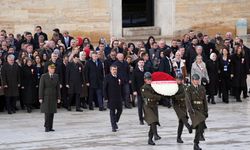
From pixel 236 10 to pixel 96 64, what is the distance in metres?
11.1

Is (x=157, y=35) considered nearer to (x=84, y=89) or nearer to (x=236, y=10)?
(x=236, y=10)

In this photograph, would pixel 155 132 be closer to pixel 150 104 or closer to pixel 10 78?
pixel 150 104

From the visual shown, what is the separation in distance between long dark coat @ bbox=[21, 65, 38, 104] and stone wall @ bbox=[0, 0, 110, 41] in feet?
25.4

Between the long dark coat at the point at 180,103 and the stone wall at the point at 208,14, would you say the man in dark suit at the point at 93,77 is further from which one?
the stone wall at the point at 208,14

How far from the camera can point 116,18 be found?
29.2 m

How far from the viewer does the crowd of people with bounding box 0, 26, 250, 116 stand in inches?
798

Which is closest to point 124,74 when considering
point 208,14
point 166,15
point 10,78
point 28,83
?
point 28,83

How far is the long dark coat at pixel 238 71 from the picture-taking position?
22.0 meters

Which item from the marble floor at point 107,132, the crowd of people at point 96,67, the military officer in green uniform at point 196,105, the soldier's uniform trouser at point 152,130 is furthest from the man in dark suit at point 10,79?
the military officer in green uniform at point 196,105

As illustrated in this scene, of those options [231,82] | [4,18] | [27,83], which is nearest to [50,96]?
[27,83]

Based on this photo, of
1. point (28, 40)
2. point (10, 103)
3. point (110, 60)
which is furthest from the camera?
point (28, 40)

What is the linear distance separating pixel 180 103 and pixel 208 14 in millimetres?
14873

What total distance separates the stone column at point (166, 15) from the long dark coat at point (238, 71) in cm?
808

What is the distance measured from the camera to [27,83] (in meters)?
20.4
